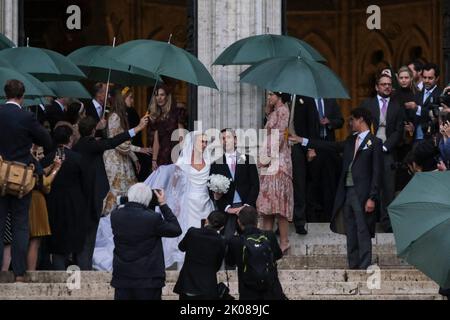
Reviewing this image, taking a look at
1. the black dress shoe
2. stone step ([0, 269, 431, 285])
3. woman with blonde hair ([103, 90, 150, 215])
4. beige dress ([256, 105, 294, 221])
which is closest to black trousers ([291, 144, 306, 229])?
the black dress shoe

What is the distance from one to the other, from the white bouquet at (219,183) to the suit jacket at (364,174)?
1.31 m

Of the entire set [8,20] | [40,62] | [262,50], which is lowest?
[40,62]

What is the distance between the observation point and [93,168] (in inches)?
888

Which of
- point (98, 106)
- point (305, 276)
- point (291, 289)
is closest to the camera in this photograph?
point (291, 289)

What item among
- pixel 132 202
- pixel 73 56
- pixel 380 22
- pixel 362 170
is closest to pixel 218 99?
pixel 73 56

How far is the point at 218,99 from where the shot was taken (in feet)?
82.4

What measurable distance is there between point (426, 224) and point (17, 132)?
4.90 meters

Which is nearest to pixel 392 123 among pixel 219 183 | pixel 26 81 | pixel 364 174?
Answer: pixel 364 174

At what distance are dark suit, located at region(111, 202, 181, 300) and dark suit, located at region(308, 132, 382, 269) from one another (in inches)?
142

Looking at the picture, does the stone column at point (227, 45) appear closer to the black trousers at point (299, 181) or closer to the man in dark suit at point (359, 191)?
the black trousers at point (299, 181)

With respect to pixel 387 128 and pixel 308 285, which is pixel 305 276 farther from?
pixel 387 128

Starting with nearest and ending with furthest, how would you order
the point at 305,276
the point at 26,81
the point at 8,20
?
1. the point at 305,276
2. the point at 26,81
3. the point at 8,20

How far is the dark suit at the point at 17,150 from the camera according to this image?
67.3 ft
